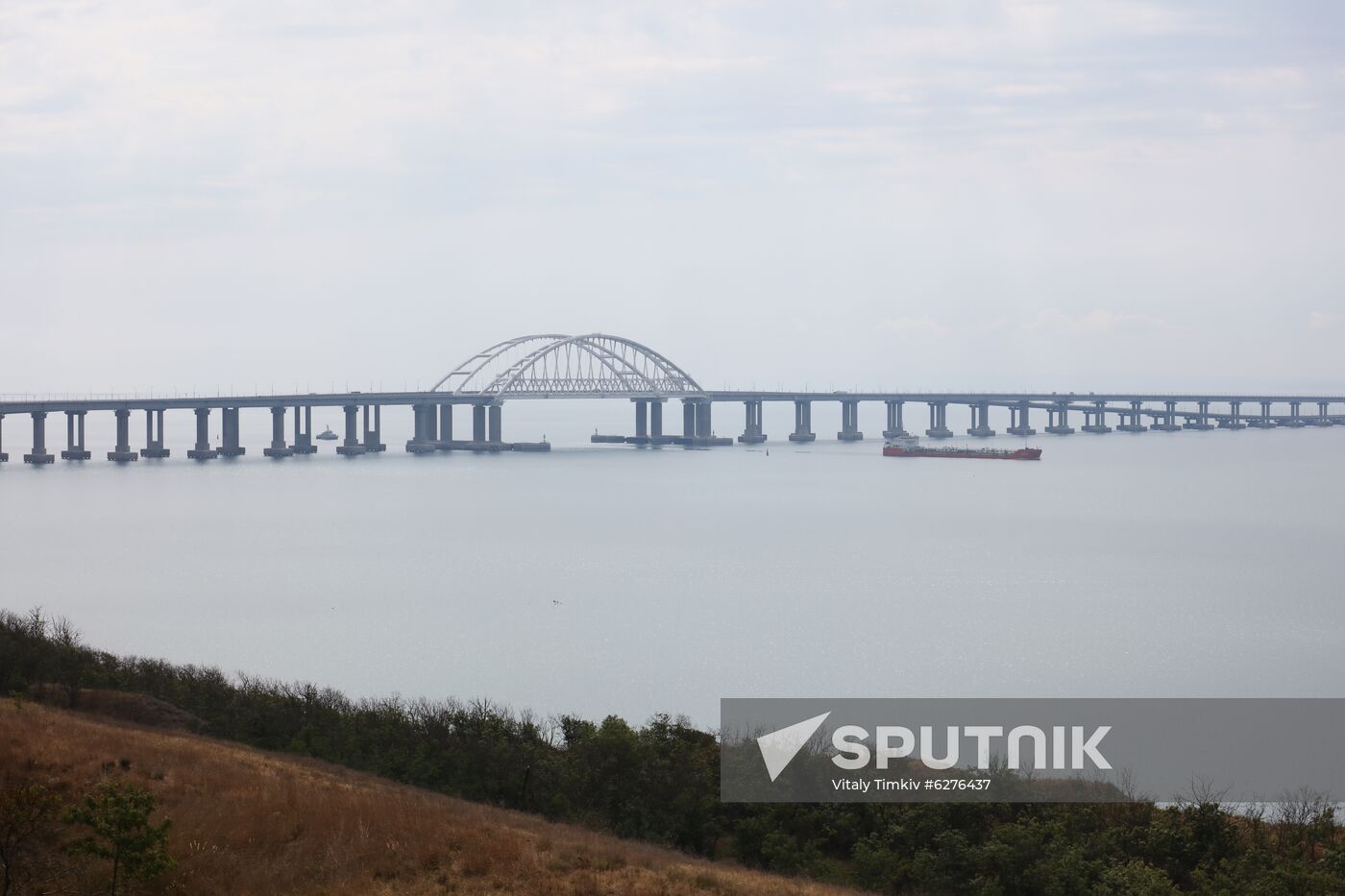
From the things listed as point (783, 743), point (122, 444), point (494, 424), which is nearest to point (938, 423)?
point (494, 424)

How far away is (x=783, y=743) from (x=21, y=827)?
39.2 feet

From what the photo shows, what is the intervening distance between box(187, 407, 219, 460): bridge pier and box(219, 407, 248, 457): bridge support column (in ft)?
4.80

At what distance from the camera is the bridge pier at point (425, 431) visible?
147 m

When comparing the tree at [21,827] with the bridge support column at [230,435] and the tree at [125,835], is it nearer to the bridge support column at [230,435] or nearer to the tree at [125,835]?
the tree at [125,835]

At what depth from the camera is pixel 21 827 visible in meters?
15.9

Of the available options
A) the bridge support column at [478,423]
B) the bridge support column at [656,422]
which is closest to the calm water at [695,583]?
the bridge support column at [478,423]

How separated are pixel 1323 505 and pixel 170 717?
260ft

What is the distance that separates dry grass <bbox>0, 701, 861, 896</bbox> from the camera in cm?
1617

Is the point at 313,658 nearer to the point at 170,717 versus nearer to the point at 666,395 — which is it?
the point at 170,717

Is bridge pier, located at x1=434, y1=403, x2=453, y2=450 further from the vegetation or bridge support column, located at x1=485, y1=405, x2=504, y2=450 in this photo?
the vegetation

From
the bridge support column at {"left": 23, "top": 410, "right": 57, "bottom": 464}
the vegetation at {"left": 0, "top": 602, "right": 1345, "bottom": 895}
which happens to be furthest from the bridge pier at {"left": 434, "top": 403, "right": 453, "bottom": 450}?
the vegetation at {"left": 0, "top": 602, "right": 1345, "bottom": 895}

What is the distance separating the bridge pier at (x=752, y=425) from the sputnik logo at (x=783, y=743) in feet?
462

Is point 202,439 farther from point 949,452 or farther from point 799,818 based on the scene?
point 799,818

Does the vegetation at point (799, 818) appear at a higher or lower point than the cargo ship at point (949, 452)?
lower
